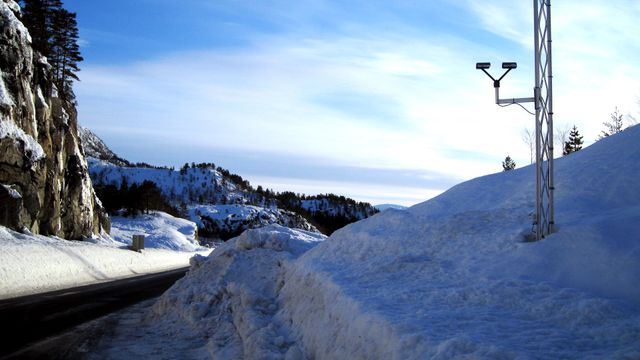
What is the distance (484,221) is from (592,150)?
3.47m

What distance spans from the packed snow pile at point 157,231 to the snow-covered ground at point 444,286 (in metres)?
47.7

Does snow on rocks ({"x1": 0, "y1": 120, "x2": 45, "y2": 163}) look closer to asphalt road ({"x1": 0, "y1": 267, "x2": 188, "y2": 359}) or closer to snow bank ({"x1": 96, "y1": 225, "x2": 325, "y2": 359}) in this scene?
asphalt road ({"x1": 0, "y1": 267, "x2": 188, "y2": 359})

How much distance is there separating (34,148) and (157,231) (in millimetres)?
39731

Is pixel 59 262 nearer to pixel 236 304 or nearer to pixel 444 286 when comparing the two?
pixel 236 304

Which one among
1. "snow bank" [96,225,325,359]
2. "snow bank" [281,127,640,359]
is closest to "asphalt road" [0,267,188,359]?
"snow bank" [96,225,325,359]

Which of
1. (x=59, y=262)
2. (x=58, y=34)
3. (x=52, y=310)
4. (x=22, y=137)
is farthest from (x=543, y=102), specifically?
(x=58, y=34)

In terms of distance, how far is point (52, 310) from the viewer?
13539mm

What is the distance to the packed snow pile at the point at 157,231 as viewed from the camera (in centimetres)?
6117

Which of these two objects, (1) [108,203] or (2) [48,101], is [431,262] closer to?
(2) [48,101]

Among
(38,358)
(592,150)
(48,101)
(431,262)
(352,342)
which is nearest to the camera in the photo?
(352,342)

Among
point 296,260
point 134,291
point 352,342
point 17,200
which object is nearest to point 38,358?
point 296,260

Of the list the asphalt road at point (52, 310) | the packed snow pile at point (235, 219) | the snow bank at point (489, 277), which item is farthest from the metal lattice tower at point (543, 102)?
the packed snow pile at point (235, 219)

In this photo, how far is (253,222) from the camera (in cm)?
16175

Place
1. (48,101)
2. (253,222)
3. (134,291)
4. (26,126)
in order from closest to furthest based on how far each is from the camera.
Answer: (134,291) → (26,126) → (48,101) → (253,222)
